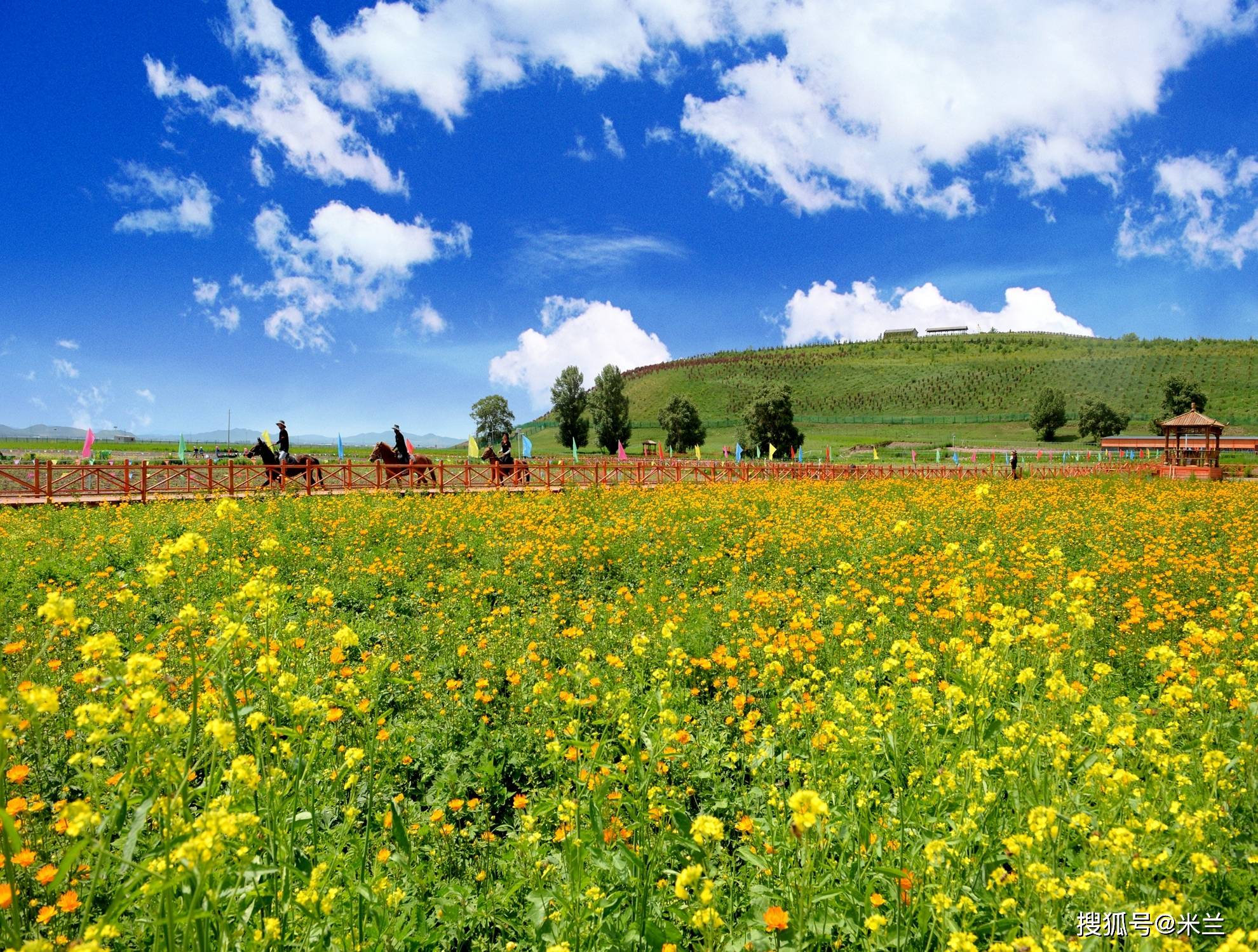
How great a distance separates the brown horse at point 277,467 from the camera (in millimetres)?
18422

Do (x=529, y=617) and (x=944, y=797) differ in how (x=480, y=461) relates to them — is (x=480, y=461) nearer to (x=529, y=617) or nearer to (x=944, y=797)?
(x=529, y=617)

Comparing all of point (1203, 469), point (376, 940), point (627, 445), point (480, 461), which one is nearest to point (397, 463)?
point (480, 461)

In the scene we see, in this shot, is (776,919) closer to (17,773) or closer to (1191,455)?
(17,773)

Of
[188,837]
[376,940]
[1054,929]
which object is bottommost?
[376,940]

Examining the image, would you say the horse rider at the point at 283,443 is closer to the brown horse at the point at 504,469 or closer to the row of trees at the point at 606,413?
the brown horse at the point at 504,469

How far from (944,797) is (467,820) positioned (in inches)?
111

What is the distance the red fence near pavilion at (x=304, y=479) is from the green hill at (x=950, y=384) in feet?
153

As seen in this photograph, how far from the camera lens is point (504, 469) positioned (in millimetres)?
21875

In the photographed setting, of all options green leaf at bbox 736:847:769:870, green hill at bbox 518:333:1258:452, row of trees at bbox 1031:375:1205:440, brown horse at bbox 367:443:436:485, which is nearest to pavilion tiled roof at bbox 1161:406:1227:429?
brown horse at bbox 367:443:436:485

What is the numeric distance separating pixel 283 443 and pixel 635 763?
1967cm

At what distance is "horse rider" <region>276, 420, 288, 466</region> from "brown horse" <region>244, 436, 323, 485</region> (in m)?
0.12

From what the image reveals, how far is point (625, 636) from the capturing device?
6.25 metres

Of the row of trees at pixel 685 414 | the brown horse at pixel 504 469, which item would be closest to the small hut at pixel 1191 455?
the brown horse at pixel 504 469

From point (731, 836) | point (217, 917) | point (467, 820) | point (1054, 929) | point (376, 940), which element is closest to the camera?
point (217, 917)
